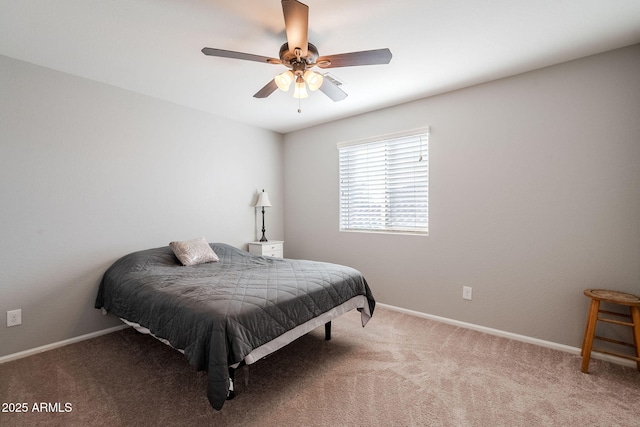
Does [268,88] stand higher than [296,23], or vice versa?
[296,23]

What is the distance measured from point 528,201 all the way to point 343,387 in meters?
2.24

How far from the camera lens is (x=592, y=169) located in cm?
240

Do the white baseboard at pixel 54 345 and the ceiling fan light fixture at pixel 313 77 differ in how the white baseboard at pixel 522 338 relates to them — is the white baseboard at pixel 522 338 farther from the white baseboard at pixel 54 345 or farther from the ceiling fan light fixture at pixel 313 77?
the white baseboard at pixel 54 345

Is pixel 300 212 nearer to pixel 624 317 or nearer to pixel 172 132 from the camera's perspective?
pixel 172 132

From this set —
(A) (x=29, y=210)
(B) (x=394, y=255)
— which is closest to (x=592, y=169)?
(B) (x=394, y=255)

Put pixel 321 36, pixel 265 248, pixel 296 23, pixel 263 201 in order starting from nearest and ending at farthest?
pixel 296 23 < pixel 321 36 < pixel 265 248 < pixel 263 201

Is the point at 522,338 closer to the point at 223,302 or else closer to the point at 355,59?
the point at 223,302

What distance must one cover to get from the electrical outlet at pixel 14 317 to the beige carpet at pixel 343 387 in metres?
0.30

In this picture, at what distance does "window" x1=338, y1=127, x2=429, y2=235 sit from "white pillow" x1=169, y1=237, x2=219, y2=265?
5.74 ft

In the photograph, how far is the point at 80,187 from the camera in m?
2.75

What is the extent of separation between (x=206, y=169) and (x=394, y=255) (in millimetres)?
2557

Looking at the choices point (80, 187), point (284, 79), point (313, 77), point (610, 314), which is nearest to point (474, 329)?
point (610, 314)

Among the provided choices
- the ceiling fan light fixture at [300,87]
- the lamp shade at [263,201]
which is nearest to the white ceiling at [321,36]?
the ceiling fan light fixture at [300,87]

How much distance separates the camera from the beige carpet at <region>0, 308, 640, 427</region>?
1.71 m
